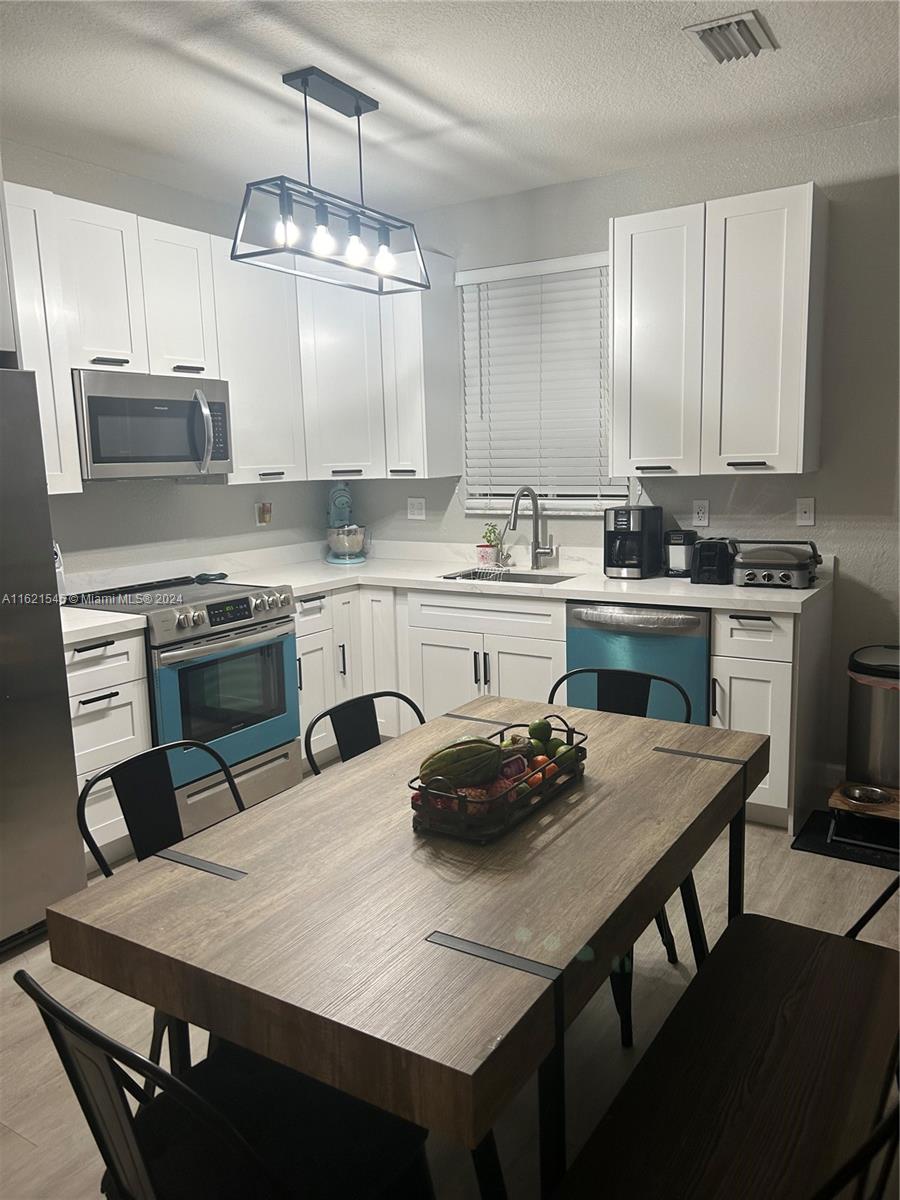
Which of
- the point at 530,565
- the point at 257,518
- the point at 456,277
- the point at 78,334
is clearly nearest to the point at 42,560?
the point at 78,334

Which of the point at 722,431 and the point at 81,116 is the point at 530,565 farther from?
the point at 81,116

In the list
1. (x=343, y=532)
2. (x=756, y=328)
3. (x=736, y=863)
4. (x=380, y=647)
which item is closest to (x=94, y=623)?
(x=380, y=647)

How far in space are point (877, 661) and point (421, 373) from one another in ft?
7.98

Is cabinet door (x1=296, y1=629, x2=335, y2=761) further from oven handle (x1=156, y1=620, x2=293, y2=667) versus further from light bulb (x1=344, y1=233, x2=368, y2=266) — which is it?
light bulb (x1=344, y1=233, x2=368, y2=266)

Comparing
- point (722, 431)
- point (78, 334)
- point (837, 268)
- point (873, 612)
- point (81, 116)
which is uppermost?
point (81, 116)

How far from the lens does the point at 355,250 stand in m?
2.87

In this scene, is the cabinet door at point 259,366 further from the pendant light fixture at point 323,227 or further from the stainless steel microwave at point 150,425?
the pendant light fixture at point 323,227

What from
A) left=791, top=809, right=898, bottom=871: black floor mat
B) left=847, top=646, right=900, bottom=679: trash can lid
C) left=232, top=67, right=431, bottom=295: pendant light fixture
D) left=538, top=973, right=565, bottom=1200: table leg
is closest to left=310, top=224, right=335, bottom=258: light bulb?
left=232, top=67, right=431, bottom=295: pendant light fixture

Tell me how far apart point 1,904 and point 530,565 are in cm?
275

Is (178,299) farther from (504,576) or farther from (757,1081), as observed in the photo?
(757,1081)

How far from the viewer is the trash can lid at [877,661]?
348 cm

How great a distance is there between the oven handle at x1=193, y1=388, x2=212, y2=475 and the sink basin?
121 cm

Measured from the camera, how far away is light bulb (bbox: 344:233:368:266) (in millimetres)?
2857

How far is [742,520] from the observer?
13.2 ft
